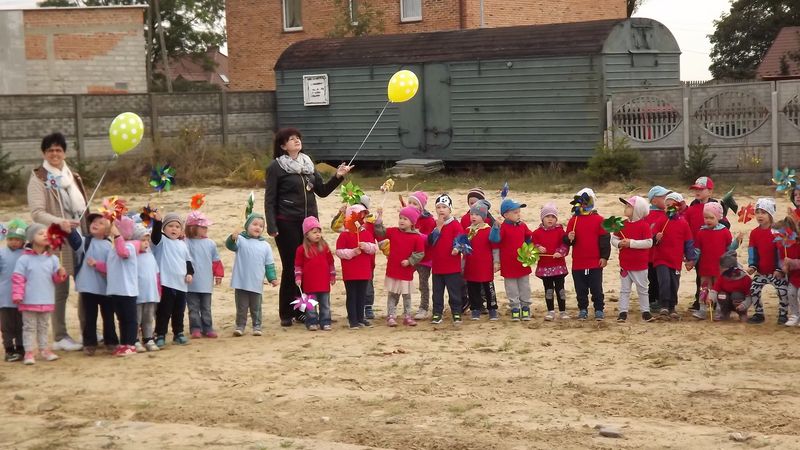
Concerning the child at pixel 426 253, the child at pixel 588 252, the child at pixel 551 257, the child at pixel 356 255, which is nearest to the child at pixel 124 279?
the child at pixel 356 255

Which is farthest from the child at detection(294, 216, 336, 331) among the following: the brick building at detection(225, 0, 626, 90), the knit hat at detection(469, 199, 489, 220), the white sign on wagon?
the brick building at detection(225, 0, 626, 90)

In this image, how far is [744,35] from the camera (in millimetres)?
52438

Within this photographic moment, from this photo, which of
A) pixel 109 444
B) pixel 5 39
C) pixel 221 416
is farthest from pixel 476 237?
pixel 5 39

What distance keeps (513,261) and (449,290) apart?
0.67 meters

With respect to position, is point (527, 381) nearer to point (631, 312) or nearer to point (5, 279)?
point (631, 312)

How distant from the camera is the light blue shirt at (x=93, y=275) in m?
10.8

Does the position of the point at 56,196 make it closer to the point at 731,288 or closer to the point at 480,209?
the point at 480,209

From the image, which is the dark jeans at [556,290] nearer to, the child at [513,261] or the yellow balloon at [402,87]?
the child at [513,261]

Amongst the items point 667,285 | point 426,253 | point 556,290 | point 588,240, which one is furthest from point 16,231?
point 667,285

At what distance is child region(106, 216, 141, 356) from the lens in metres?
10.7

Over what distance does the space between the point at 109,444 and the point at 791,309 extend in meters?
6.37

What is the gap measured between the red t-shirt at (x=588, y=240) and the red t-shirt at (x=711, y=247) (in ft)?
3.05

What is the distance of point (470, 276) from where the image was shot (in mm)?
12070

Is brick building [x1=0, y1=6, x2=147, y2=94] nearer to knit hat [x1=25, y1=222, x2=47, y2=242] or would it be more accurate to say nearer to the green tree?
knit hat [x1=25, y1=222, x2=47, y2=242]
